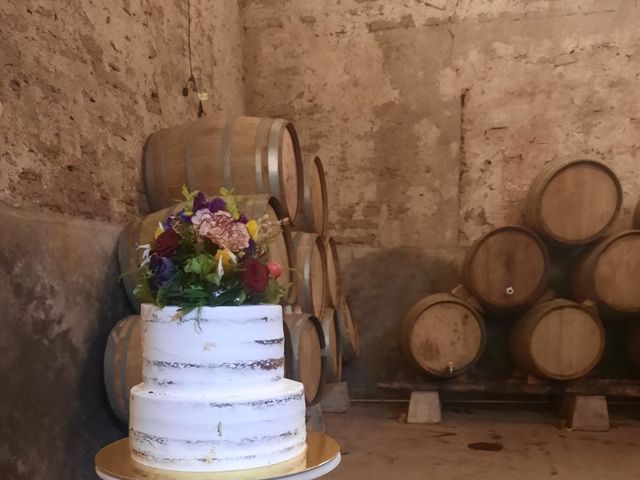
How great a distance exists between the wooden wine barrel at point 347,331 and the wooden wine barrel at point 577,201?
137 cm

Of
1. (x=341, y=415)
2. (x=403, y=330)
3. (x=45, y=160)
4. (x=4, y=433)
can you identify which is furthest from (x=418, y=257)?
(x=4, y=433)

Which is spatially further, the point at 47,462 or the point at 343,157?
the point at 343,157

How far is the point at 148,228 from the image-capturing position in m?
2.31

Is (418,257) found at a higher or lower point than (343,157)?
lower

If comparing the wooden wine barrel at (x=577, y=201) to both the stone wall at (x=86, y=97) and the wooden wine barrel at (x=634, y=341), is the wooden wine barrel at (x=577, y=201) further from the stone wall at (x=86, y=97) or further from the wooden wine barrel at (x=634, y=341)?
the stone wall at (x=86, y=97)

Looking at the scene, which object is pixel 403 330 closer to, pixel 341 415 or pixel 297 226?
pixel 341 415

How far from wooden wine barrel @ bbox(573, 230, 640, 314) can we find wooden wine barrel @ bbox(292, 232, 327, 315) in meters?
1.62

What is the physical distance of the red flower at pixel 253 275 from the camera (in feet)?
4.56

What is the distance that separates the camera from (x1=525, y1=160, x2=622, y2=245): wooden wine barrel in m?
3.63

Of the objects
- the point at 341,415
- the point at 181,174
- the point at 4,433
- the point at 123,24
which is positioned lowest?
the point at 341,415

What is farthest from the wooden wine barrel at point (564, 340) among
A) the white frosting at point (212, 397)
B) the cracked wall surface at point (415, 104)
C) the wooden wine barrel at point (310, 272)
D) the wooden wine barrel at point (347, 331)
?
the white frosting at point (212, 397)

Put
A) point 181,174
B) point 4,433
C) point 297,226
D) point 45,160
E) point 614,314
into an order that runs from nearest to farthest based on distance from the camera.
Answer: point 4,433 < point 45,160 < point 181,174 < point 297,226 < point 614,314

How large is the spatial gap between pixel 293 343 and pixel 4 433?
1015 millimetres

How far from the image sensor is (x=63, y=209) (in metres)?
2.19
